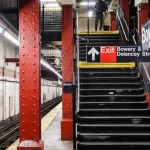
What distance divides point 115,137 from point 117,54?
2.09 metres

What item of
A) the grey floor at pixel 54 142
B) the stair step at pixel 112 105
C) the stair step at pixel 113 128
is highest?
the stair step at pixel 112 105

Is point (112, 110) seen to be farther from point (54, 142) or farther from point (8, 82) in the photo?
point (8, 82)

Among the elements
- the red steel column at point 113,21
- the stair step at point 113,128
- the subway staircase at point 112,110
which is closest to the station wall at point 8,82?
the subway staircase at point 112,110

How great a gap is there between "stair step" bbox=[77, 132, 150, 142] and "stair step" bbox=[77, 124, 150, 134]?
26 centimetres

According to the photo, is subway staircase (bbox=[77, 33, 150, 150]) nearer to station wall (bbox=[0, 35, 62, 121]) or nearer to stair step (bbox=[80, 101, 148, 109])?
stair step (bbox=[80, 101, 148, 109])

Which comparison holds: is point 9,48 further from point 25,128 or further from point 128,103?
point 25,128

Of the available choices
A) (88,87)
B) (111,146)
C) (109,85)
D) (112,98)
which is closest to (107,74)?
(109,85)

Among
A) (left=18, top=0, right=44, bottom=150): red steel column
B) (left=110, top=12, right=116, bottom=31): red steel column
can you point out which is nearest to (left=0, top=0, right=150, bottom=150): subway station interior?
(left=18, top=0, right=44, bottom=150): red steel column

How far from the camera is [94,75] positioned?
385 inches

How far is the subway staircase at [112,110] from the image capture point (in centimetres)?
725

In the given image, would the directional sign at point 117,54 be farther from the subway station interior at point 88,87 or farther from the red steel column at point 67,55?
the red steel column at point 67,55

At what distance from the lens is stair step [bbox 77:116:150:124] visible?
784 cm

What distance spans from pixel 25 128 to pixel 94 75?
15.8ft

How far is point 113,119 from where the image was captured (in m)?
7.85
